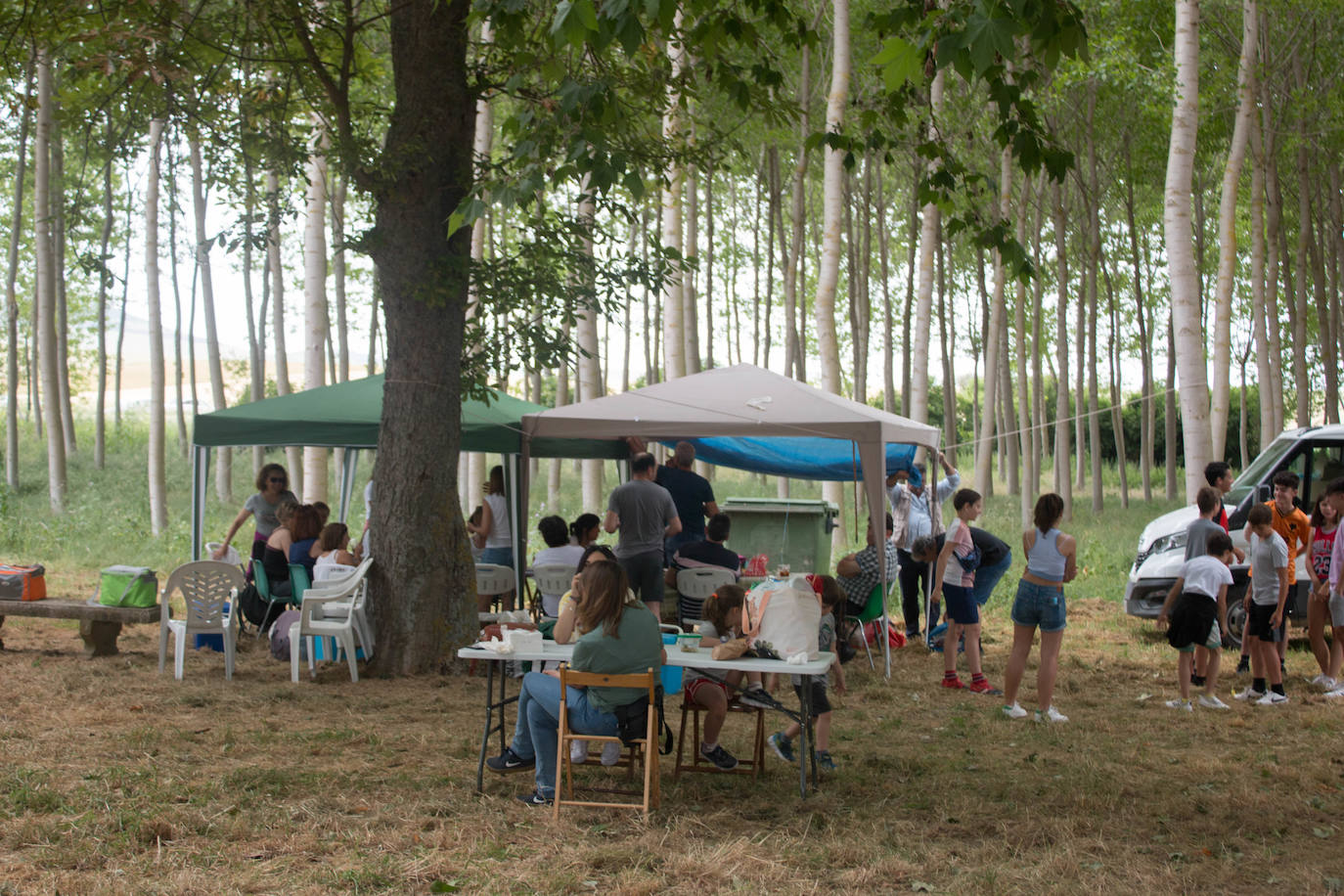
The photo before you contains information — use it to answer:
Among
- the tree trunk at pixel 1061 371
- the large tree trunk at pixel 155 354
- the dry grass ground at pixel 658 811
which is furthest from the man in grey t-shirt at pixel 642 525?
the tree trunk at pixel 1061 371

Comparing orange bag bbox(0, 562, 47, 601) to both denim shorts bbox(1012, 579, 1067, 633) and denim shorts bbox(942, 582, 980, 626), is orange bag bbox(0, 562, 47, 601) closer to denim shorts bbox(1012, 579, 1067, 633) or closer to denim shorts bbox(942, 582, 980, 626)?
denim shorts bbox(942, 582, 980, 626)

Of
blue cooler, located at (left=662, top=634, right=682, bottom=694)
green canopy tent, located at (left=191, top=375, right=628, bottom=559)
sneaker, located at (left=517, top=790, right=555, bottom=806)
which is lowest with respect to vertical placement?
sneaker, located at (left=517, top=790, right=555, bottom=806)

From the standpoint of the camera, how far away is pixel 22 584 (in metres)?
9.00

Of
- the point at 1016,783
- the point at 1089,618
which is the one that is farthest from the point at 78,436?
the point at 1016,783

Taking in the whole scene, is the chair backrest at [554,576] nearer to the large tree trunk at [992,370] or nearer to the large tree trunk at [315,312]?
the large tree trunk at [315,312]

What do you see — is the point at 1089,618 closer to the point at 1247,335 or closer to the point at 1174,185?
the point at 1174,185

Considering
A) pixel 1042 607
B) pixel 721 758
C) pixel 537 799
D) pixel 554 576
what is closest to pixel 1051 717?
pixel 1042 607

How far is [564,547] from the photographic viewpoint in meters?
9.22

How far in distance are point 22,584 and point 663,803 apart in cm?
607

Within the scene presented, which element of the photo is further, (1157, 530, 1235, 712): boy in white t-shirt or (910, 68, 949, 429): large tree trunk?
(910, 68, 949, 429): large tree trunk

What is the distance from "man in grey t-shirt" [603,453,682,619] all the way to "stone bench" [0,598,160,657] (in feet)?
11.4

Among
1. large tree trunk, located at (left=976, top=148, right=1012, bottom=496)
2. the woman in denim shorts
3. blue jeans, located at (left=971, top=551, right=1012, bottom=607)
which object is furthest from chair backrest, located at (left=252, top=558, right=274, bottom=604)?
large tree trunk, located at (left=976, top=148, right=1012, bottom=496)

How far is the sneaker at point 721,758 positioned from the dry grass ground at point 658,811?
9 cm

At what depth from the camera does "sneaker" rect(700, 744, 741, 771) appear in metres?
5.85
